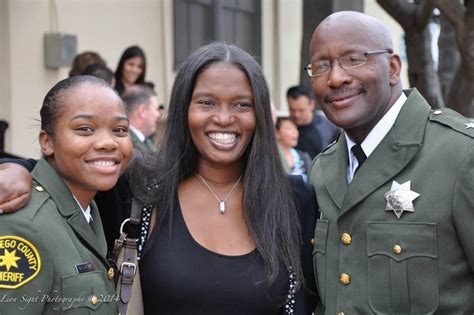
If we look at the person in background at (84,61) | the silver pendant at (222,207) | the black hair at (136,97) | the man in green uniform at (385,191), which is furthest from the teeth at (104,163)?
the person in background at (84,61)

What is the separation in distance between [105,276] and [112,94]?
667mm

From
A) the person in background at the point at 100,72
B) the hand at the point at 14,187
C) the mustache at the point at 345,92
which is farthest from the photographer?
the person in background at the point at 100,72

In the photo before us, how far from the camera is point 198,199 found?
3.49m

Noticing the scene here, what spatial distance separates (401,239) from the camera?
9.82ft

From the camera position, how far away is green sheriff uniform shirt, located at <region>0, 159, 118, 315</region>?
2525mm

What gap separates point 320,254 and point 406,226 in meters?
0.43

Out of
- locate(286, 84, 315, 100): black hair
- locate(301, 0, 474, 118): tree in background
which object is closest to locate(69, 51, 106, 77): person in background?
locate(286, 84, 315, 100): black hair

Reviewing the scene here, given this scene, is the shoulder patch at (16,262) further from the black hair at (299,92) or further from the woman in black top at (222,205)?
the black hair at (299,92)

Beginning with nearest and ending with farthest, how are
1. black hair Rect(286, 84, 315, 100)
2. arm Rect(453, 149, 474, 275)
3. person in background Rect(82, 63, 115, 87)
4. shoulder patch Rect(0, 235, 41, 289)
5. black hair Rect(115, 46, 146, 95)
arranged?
shoulder patch Rect(0, 235, 41, 289) < arm Rect(453, 149, 474, 275) < person in background Rect(82, 63, 115, 87) < black hair Rect(115, 46, 146, 95) < black hair Rect(286, 84, 315, 100)

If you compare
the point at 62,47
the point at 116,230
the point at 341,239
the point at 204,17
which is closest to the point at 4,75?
the point at 62,47

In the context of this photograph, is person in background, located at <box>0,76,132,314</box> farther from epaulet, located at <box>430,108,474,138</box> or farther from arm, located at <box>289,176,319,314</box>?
epaulet, located at <box>430,108,474,138</box>

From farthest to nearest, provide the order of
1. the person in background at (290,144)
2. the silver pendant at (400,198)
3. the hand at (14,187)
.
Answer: the person in background at (290,144) < the silver pendant at (400,198) < the hand at (14,187)

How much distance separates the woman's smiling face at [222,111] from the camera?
3.35 metres

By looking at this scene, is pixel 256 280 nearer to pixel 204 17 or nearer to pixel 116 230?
pixel 116 230
